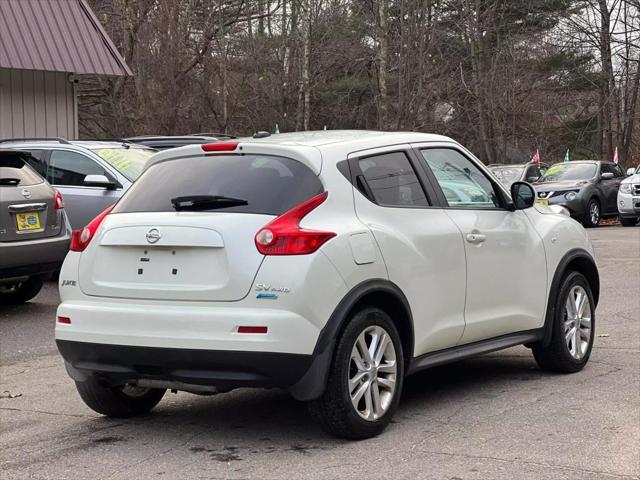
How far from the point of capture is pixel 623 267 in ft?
48.9

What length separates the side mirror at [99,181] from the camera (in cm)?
1251

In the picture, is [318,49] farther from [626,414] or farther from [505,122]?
[626,414]

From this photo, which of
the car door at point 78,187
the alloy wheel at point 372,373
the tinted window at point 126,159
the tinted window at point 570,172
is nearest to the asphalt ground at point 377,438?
the alloy wheel at point 372,373

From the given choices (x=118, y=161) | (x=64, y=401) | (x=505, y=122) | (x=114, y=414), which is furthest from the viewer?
(x=505, y=122)

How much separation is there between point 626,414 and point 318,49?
110ft

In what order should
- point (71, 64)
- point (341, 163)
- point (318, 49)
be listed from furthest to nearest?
point (318, 49) → point (71, 64) → point (341, 163)

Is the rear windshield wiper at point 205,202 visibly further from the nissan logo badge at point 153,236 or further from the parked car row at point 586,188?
the parked car row at point 586,188

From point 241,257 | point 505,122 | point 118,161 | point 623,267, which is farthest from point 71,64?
point 505,122

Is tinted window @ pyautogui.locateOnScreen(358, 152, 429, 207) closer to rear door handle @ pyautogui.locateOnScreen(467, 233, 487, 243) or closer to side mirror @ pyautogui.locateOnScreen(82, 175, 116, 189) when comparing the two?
rear door handle @ pyautogui.locateOnScreen(467, 233, 487, 243)

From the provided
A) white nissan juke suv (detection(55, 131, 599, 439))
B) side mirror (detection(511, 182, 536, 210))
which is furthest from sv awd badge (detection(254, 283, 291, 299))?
side mirror (detection(511, 182, 536, 210))

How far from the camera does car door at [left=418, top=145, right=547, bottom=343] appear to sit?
21.7ft

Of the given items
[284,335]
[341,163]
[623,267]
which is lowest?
[623,267]

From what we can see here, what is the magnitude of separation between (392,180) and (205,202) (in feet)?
3.95

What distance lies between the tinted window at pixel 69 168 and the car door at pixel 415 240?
23.9 ft
